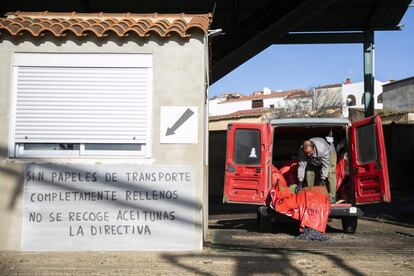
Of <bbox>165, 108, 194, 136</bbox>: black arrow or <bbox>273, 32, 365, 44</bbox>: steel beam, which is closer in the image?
<bbox>165, 108, 194, 136</bbox>: black arrow

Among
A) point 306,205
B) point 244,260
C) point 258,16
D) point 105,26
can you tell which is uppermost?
point 258,16

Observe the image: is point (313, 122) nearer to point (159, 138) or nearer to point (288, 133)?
point (288, 133)

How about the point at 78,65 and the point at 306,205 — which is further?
the point at 306,205

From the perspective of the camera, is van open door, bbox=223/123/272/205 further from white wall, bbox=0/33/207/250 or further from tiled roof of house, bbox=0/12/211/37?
tiled roof of house, bbox=0/12/211/37

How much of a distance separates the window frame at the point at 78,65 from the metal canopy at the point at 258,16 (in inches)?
341

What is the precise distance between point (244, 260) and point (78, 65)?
3.56 meters

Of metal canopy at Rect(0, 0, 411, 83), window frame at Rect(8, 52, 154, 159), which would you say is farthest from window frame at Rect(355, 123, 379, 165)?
metal canopy at Rect(0, 0, 411, 83)

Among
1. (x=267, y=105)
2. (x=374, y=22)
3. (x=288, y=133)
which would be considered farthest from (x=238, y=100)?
(x=288, y=133)

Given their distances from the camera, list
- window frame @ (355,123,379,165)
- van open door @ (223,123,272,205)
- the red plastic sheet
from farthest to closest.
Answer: van open door @ (223,123,272,205), window frame @ (355,123,379,165), the red plastic sheet

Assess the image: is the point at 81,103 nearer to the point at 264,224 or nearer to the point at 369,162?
the point at 264,224

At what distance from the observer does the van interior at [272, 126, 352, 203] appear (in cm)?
1052

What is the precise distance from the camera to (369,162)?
374 inches

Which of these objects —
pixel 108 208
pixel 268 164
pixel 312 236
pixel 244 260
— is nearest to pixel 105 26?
pixel 108 208

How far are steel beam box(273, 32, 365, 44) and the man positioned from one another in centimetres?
806
